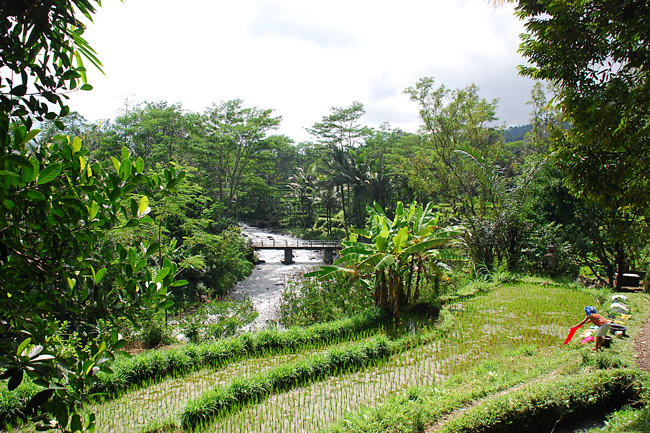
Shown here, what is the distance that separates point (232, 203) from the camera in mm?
26203

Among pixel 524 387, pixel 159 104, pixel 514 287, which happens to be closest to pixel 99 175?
pixel 524 387

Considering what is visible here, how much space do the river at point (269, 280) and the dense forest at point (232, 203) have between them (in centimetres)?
88

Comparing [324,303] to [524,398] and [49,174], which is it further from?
[49,174]

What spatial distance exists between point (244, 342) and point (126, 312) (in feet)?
18.5

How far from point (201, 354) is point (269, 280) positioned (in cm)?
1309

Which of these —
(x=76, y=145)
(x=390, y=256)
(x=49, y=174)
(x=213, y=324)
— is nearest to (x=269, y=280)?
(x=213, y=324)

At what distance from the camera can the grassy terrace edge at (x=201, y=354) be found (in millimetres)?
5207

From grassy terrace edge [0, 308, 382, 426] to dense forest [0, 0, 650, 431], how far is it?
2.02 ft

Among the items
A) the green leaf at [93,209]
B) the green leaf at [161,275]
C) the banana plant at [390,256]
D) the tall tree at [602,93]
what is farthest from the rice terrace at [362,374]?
the green leaf at [93,209]

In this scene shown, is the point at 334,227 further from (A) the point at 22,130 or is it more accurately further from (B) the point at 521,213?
(A) the point at 22,130

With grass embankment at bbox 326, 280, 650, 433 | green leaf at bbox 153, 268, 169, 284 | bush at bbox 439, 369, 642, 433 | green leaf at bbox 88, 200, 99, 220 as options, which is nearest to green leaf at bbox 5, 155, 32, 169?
green leaf at bbox 88, 200, 99, 220

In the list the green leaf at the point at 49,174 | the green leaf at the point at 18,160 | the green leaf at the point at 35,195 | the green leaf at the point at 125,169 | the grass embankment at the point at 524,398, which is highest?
the green leaf at the point at 125,169

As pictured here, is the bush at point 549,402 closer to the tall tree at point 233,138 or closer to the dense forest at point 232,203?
the dense forest at point 232,203

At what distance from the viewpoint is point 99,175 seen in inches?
61.0
